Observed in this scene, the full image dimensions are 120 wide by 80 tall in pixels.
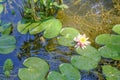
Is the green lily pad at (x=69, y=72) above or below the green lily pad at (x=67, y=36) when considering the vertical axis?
below

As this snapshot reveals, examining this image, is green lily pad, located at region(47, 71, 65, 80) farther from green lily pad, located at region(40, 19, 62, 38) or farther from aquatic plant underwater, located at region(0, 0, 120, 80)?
green lily pad, located at region(40, 19, 62, 38)

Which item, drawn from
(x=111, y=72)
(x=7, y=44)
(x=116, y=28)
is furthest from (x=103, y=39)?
(x=7, y=44)

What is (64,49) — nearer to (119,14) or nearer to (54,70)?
(54,70)

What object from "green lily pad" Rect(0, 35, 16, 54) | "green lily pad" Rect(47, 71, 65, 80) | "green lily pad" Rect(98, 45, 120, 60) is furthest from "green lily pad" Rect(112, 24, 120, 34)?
"green lily pad" Rect(0, 35, 16, 54)

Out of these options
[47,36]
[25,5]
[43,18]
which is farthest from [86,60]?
[25,5]

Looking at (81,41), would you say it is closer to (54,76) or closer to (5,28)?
(54,76)

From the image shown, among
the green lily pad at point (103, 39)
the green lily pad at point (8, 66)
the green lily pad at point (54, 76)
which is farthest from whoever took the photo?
the green lily pad at point (103, 39)

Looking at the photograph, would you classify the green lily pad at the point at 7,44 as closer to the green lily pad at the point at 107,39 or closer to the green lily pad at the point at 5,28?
the green lily pad at the point at 5,28

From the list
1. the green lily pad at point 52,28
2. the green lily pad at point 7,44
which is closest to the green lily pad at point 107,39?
the green lily pad at point 52,28
